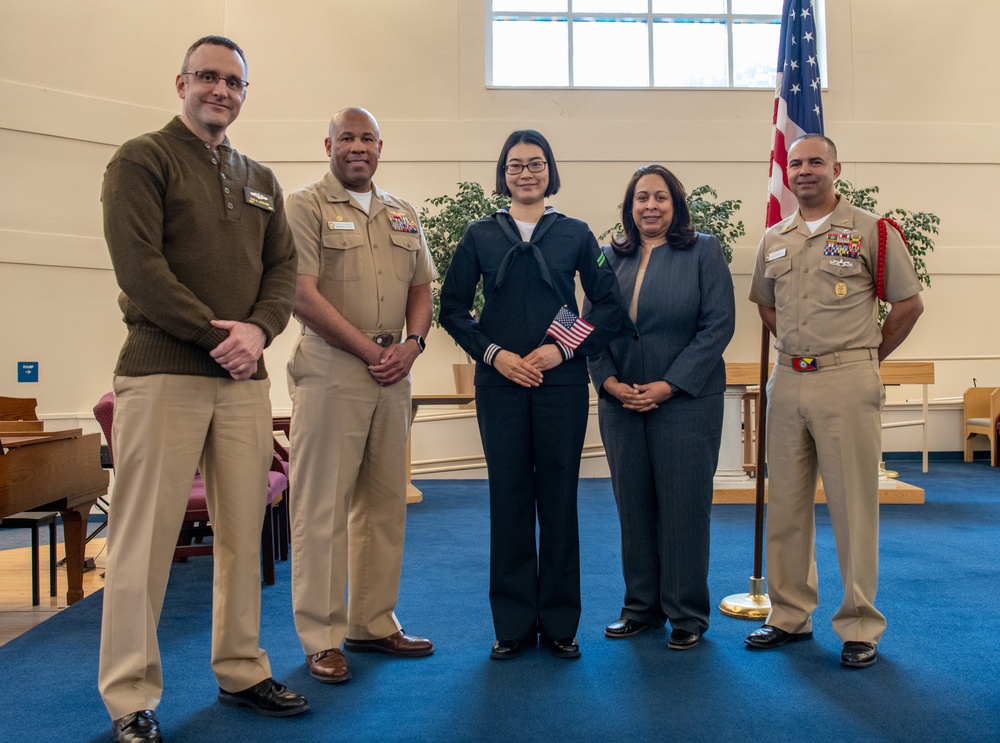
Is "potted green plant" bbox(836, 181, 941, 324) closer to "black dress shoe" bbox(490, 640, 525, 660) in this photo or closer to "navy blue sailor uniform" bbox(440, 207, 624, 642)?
"navy blue sailor uniform" bbox(440, 207, 624, 642)

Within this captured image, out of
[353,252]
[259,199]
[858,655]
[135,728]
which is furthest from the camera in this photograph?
[353,252]

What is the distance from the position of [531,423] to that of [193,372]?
1.02m

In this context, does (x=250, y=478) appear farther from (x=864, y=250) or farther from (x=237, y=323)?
(x=864, y=250)

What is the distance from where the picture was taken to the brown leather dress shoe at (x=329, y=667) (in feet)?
8.05

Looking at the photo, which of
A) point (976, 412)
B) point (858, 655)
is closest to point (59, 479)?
point (858, 655)

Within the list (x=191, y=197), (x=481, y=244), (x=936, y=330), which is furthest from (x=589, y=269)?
(x=936, y=330)

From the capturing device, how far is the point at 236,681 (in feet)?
7.35

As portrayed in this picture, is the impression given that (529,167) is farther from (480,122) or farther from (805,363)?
(480,122)

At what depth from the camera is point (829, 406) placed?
2674mm

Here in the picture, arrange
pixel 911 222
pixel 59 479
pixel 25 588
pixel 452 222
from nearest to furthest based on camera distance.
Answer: pixel 59 479, pixel 25 588, pixel 452 222, pixel 911 222

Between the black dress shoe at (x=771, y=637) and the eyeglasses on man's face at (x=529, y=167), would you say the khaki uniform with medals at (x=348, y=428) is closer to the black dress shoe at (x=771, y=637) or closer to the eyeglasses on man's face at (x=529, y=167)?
the eyeglasses on man's face at (x=529, y=167)

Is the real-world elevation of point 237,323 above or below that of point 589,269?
below

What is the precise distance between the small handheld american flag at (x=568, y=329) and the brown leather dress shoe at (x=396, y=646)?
108cm

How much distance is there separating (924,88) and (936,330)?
2.45 meters
